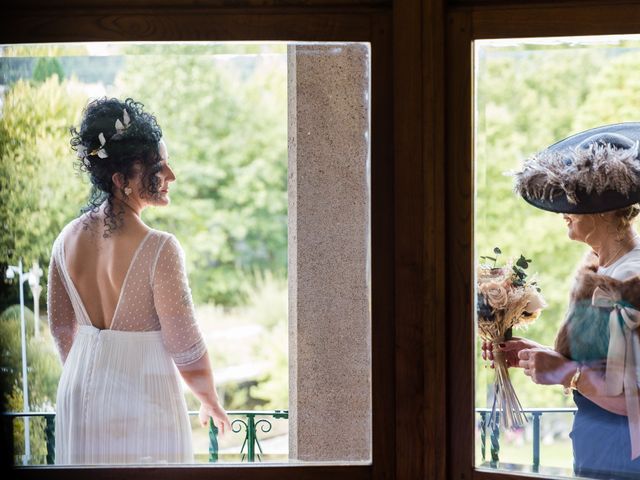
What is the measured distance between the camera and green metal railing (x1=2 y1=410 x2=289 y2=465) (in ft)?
7.55

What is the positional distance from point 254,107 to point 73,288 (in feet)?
2.49

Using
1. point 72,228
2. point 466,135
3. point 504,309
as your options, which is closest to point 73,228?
point 72,228

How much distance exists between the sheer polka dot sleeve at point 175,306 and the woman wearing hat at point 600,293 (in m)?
0.99

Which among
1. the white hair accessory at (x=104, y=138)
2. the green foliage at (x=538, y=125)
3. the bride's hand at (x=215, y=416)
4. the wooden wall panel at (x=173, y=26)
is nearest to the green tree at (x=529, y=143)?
the green foliage at (x=538, y=125)

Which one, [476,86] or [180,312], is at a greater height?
[476,86]

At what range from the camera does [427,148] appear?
7.16 ft

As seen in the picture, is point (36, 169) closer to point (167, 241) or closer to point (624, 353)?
point (167, 241)

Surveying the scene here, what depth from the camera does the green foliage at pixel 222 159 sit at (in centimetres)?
224

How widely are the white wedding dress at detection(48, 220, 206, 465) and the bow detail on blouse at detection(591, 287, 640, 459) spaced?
117 centimetres

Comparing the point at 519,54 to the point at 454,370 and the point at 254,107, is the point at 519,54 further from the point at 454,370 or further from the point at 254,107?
Answer: the point at 454,370

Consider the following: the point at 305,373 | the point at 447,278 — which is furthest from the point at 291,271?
the point at 447,278

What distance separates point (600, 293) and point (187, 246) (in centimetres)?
119

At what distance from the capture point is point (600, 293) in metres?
2.14

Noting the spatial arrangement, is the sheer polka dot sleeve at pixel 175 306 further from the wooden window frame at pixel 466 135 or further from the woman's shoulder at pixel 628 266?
the woman's shoulder at pixel 628 266
